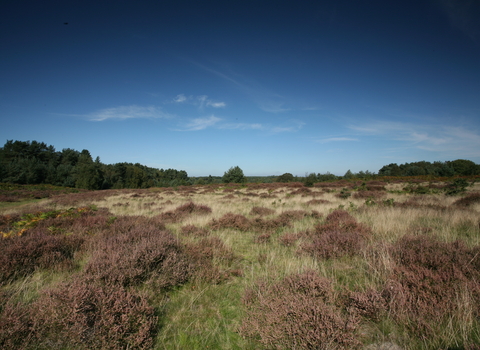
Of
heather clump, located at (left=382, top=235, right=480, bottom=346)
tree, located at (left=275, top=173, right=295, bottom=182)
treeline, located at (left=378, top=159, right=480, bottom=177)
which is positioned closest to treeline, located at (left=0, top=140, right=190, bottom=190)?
tree, located at (left=275, top=173, right=295, bottom=182)

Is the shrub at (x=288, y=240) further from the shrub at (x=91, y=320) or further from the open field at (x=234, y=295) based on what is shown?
the shrub at (x=91, y=320)

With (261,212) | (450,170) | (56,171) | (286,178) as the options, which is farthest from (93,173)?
(450,170)

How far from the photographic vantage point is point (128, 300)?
2391 mm

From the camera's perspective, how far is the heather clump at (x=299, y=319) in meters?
2.00

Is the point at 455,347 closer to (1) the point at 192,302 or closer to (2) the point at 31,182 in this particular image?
(1) the point at 192,302

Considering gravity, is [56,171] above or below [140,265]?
above

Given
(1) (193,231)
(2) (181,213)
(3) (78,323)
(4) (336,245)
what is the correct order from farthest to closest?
1. (2) (181,213)
2. (1) (193,231)
3. (4) (336,245)
4. (3) (78,323)

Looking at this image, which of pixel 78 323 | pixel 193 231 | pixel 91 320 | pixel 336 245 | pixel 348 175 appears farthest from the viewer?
pixel 348 175

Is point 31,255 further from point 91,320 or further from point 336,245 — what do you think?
point 336,245

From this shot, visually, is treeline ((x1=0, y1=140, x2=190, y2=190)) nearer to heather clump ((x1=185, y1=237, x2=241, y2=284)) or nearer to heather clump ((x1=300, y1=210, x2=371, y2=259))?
heather clump ((x1=185, y1=237, x2=241, y2=284))

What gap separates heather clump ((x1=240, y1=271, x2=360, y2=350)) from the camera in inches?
78.5

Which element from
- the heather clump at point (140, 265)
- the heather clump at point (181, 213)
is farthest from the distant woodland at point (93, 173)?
the heather clump at point (140, 265)

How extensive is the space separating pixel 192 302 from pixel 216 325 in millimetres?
604

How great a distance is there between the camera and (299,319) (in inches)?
86.3
